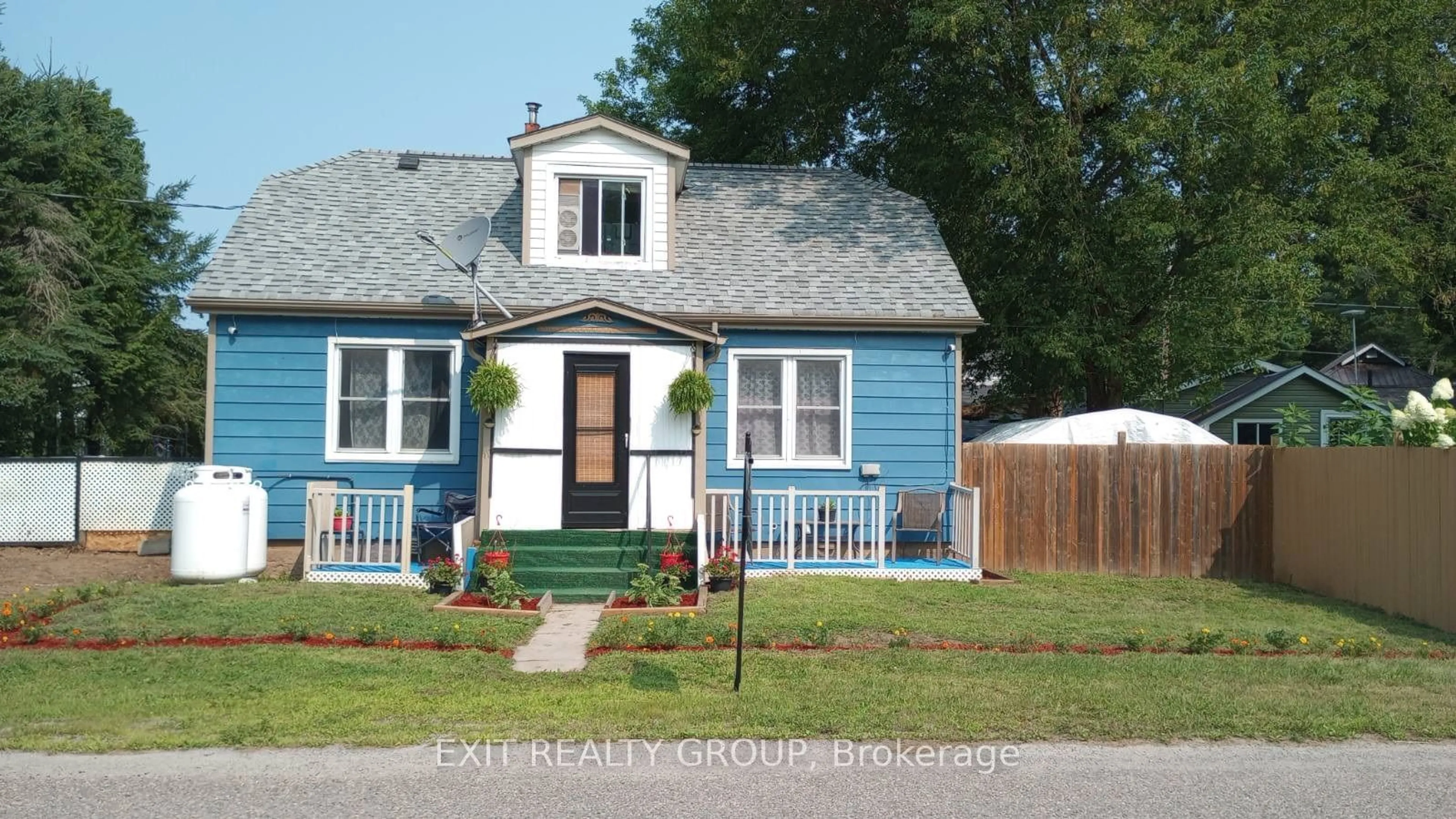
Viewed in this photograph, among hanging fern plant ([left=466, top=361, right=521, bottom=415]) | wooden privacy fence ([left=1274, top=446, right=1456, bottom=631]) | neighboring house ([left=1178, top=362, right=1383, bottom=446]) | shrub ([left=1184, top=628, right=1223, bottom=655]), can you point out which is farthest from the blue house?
neighboring house ([left=1178, top=362, right=1383, bottom=446])

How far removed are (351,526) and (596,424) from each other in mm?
3126

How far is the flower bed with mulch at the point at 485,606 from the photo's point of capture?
1020cm

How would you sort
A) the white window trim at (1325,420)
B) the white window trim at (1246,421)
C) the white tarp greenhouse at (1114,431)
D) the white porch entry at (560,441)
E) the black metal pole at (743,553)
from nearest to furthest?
the black metal pole at (743,553) < the white porch entry at (560,441) < the white tarp greenhouse at (1114,431) < the white window trim at (1325,420) < the white window trim at (1246,421)

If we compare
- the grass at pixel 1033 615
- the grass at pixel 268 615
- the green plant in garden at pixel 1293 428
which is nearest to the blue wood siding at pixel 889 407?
the grass at pixel 1033 615

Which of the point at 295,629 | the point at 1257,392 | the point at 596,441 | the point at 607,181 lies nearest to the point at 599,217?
the point at 607,181

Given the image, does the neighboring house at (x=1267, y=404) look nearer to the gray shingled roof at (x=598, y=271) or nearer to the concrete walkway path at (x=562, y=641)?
the gray shingled roof at (x=598, y=271)

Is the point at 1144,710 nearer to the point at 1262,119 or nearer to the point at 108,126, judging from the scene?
the point at 1262,119

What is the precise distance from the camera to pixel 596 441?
508 inches

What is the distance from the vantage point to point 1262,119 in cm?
1567

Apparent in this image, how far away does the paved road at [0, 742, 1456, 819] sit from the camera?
525 centimetres

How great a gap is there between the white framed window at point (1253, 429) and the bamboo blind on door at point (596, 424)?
21.4 m

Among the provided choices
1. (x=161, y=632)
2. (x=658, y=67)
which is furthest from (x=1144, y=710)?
(x=658, y=67)

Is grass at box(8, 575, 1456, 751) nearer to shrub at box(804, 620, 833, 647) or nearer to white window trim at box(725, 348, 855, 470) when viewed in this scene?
shrub at box(804, 620, 833, 647)

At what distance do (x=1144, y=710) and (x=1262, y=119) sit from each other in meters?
11.7
